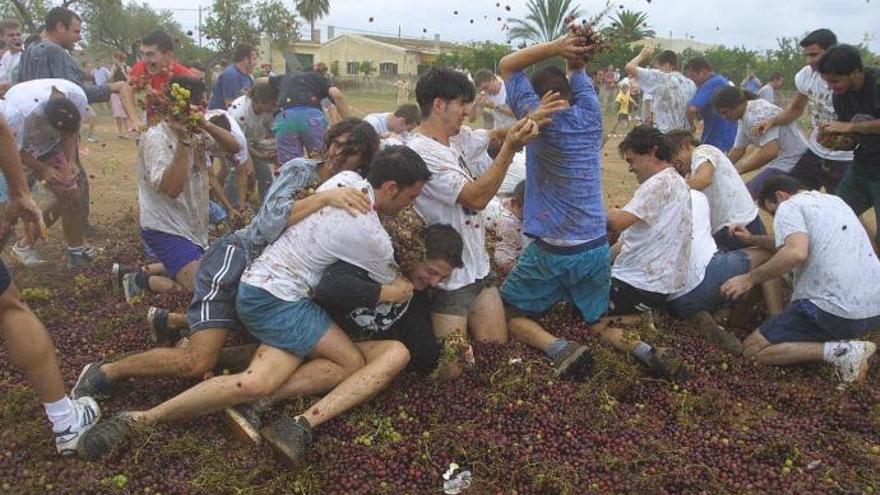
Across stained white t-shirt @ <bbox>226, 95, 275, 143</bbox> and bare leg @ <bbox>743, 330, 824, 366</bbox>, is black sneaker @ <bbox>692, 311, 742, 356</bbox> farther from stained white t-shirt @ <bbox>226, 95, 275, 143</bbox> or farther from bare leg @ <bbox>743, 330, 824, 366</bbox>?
stained white t-shirt @ <bbox>226, 95, 275, 143</bbox>

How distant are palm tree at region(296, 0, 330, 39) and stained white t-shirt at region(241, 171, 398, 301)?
175ft

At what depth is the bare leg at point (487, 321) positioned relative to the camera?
452 centimetres

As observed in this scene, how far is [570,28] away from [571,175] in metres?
0.86

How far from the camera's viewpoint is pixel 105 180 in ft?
33.9

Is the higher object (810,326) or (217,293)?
(217,293)

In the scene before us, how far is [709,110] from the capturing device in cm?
770

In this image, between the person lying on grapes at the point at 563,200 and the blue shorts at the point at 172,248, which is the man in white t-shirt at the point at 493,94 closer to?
the person lying on grapes at the point at 563,200

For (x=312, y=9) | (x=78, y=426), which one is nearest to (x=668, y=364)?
(x=78, y=426)

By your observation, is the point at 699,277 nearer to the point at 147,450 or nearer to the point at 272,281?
the point at 272,281

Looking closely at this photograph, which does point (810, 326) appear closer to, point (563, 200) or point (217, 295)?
point (563, 200)

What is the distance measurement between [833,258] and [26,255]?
21.5 ft

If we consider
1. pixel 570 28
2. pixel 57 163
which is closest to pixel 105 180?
pixel 57 163

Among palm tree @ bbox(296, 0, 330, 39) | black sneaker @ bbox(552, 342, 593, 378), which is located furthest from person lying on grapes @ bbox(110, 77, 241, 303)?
palm tree @ bbox(296, 0, 330, 39)

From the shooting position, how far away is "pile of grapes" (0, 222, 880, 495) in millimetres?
3209
